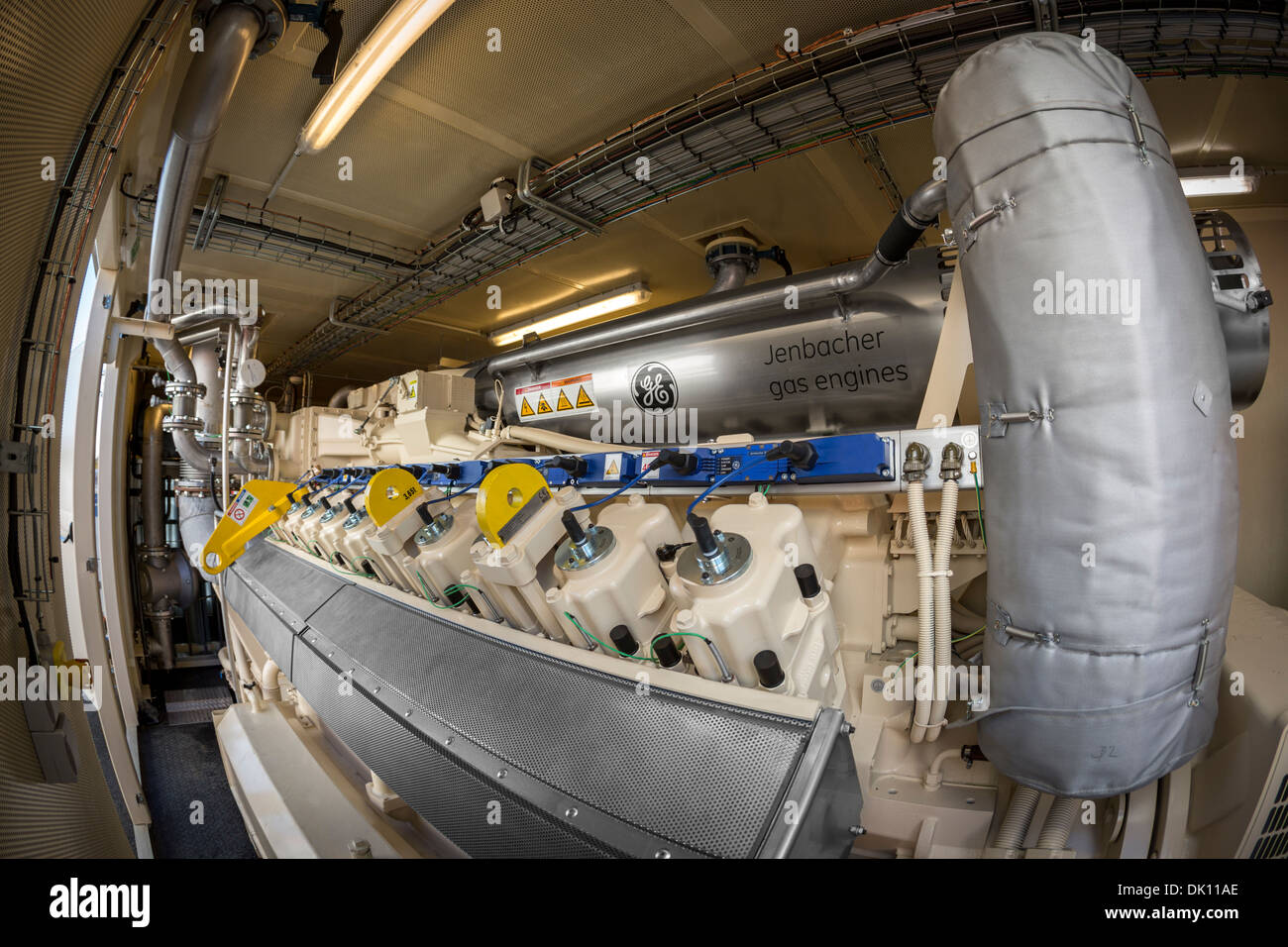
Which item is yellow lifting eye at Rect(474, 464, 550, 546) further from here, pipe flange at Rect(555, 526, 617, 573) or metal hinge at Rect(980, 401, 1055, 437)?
metal hinge at Rect(980, 401, 1055, 437)

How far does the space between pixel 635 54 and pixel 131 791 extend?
14.7 feet

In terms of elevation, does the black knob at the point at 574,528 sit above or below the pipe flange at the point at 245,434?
below

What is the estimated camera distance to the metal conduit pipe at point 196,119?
1.65 metres

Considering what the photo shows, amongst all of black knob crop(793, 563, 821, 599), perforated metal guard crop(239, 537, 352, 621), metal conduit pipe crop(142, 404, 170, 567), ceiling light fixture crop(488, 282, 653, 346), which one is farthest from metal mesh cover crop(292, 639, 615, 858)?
metal conduit pipe crop(142, 404, 170, 567)

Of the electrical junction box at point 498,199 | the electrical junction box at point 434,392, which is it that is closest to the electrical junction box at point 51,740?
the electrical junction box at point 434,392

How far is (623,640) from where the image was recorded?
3.85 feet

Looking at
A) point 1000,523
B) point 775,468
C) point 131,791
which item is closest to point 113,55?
point 775,468

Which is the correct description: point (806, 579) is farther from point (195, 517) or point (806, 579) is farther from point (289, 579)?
point (195, 517)

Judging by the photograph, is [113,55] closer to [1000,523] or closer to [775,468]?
[775,468]

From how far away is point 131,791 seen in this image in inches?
111

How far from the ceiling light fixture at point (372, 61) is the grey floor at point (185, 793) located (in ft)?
9.39

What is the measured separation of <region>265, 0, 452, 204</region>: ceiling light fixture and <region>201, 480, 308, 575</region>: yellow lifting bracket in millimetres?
1699

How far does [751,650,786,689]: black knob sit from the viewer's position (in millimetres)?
1004

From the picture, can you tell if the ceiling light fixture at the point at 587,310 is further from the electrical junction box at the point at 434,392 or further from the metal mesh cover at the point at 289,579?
the metal mesh cover at the point at 289,579
